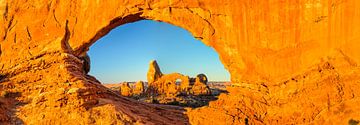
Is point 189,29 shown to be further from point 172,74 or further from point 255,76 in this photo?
point 172,74

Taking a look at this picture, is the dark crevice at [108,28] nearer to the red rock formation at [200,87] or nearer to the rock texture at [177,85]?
the rock texture at [177,85]

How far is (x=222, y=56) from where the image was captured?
854 inches

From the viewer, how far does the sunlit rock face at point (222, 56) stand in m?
18.8

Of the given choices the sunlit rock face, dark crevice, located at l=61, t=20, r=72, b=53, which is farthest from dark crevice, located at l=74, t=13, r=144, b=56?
dark crevice, located at l=61, t=20, r=72, b=53

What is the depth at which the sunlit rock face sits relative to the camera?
1883cm

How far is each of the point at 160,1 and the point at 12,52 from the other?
8.52 m

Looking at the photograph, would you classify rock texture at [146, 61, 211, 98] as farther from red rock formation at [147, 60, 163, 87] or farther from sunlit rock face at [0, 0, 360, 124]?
sunlit rock face at [0, 0, 360, 124]

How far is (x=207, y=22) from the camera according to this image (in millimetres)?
21484

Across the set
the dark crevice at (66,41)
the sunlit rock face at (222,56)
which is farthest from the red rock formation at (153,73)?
the dark crevice at (66,41)

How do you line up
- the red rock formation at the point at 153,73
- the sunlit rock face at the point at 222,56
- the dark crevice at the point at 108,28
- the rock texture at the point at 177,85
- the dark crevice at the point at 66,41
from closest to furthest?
the sunlit rock face at the point at 222,56 → the dark crevice at the point at 66,41 → the dark crevice at the point at 108,28 → the rock texture at the point at 177,85 → the red rock formation at the point at 153,73

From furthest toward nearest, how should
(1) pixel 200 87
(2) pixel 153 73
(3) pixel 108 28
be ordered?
(2) pixel 153 73, (1) pixel 200 87, (3) pixel 108 28

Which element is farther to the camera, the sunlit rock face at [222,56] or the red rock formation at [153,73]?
the red rock formation at [153,73]

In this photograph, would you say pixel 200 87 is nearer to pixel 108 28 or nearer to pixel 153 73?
pixel 153 73

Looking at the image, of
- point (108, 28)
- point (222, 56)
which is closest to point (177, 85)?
point (108, 28)
